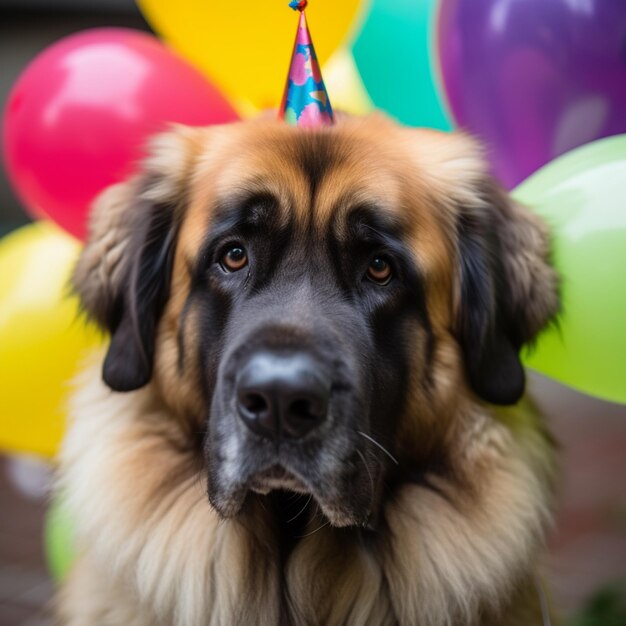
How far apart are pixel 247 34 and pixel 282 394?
1421 millimetres

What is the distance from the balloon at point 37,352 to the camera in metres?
2.67

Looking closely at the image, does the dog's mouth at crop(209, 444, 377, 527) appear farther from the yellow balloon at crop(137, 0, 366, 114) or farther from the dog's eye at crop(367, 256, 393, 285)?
the yellow balloon at crop(137, 0, 366, 114)

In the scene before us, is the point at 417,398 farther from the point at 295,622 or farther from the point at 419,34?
the point at 419,34

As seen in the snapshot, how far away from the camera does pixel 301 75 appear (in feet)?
6.82

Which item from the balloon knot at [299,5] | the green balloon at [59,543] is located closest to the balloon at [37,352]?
the green balloon at [59,543]

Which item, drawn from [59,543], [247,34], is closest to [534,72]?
[247,34]

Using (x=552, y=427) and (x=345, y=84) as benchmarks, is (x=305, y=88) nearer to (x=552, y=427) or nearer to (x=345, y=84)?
(x=345, y=84)

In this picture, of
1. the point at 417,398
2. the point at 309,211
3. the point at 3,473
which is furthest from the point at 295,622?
the point at 3,473

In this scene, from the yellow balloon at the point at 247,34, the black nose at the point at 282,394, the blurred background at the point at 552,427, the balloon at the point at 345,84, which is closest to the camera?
the black nose at the point at 282,394

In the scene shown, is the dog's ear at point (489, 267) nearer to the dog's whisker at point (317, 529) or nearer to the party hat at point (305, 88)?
the party hat at point (305, 88)

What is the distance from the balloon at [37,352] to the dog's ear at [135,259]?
0.43 m

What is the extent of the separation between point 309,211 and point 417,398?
51cm

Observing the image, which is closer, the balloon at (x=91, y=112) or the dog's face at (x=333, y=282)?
the dog's face at (x=333, y=282)

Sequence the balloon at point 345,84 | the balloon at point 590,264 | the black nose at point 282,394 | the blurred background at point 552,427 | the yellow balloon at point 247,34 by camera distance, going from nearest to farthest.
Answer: the black nose at point 282,394
the balloon at point 590,264
the blurred background at point 552,427
the yellow balloon at point 247,34
the balloon at point 345,84
